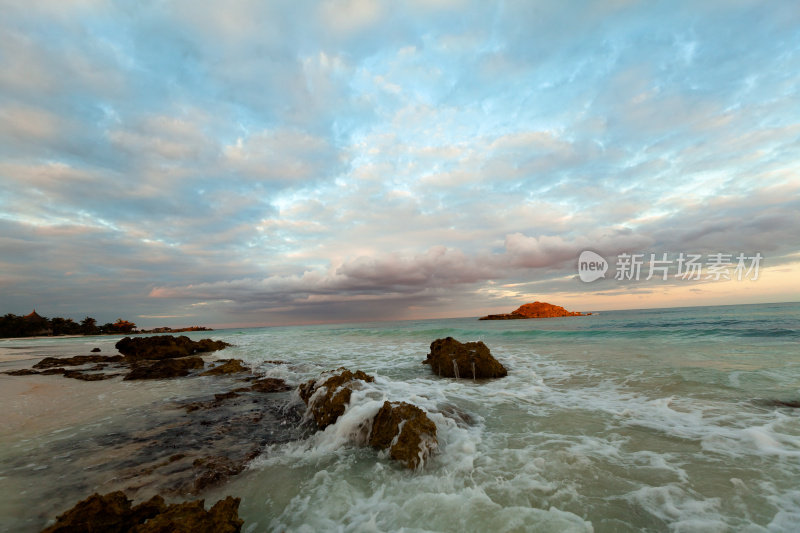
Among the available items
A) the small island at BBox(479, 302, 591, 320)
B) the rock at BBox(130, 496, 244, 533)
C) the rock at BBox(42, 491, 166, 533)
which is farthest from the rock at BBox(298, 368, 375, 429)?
the small island at BBox(479, 302, 591, 320)

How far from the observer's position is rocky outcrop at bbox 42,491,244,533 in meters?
2.80

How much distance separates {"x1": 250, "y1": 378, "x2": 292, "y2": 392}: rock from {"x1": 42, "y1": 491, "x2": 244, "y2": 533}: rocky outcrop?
737cm

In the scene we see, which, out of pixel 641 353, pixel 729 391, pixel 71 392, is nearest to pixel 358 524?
pixel 729 391

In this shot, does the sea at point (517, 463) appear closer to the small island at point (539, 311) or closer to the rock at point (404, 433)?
the rock at point (404, 433)

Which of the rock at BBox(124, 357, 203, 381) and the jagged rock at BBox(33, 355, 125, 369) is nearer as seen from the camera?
the rock at BBox(124, 357, 203, 381)

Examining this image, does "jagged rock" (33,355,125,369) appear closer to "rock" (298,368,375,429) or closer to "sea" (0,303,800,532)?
"sea" (0,303,800,532)

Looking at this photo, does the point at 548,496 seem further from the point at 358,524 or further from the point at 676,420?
the point at 676,420

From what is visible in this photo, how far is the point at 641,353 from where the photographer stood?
1445 centimetres

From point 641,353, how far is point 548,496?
14170 mm

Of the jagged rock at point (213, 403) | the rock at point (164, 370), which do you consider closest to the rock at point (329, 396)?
the jagged rock at point (213, 403)

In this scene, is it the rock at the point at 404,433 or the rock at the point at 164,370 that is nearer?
the rock at the point at 404,433

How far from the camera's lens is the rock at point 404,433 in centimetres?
476

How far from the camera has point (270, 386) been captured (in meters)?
10.6

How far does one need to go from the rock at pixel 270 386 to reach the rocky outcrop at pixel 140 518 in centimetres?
737
